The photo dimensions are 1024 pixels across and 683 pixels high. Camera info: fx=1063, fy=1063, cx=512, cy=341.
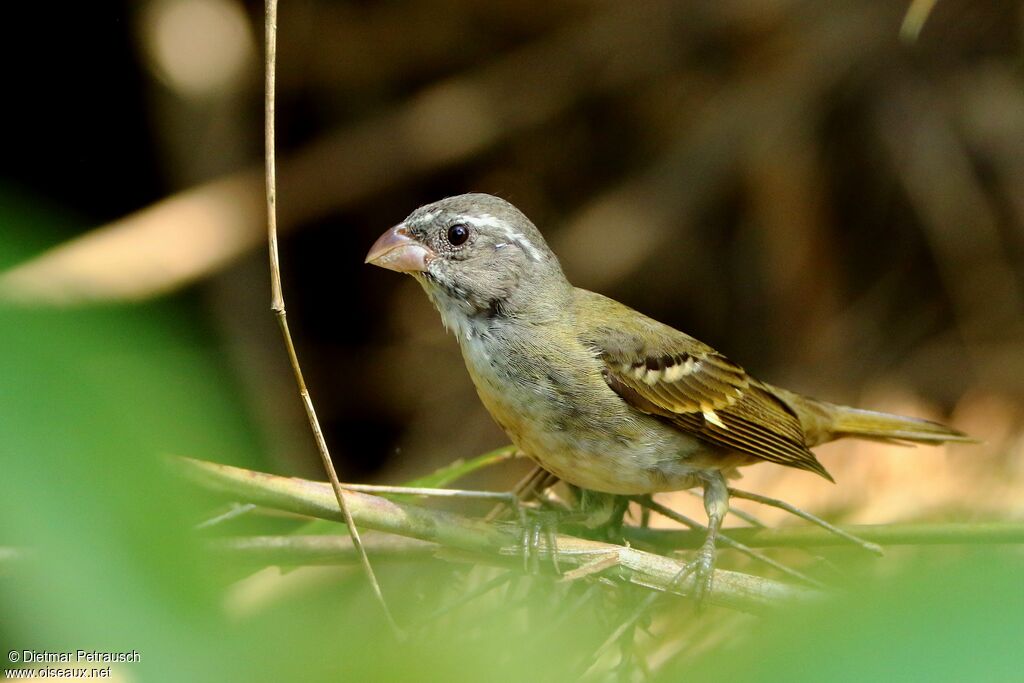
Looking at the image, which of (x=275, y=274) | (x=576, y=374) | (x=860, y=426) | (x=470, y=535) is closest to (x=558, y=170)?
(x=860, y=426)

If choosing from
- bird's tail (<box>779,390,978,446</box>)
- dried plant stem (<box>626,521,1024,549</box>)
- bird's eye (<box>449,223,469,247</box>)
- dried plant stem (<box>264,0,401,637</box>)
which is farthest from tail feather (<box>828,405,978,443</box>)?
dried plant stem (<box>264,0,401,637</box>)

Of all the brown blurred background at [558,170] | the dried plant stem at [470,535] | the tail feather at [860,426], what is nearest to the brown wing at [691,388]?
the tail feather at [860,426]

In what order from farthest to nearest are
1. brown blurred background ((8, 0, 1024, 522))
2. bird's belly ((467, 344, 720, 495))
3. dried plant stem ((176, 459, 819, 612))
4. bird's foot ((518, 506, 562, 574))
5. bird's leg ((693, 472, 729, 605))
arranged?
brown blurred background ((8, 0, 1024, 522)), bird's belly ((467, 344, 720, 495)), bird's leg ((693, 472, 729, 605)), bird's foot ((518, 506, 562, 574)), dried plant stem ((176, 459, 819, 612))

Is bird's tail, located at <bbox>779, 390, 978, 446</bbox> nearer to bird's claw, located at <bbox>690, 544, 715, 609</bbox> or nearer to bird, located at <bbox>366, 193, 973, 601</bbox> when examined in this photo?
bird, located at <bbox>366, 193, 973, 601</bbox>

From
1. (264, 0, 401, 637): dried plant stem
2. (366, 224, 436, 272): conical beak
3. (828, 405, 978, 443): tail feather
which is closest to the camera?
(264, 0, 401, 637): dried plant stem

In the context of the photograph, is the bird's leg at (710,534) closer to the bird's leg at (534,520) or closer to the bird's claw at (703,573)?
the bird's claw at (703,573)

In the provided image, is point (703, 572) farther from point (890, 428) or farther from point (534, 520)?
point (890, 428)

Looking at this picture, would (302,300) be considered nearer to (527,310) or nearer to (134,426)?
(527,310)

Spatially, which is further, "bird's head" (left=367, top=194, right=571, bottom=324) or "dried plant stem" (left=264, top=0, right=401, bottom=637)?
"bird's head" (left=367, top=194, right=571, bottom=324)
